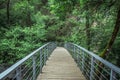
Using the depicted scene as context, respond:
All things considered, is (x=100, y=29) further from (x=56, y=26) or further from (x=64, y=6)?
(x=56, y=26)

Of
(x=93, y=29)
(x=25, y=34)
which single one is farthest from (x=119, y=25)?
(x=25, y=34)

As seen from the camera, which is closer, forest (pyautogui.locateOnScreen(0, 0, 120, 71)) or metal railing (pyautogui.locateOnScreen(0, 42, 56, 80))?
metal railing (pyautogui.locateOnScreen(0, 42, 56, 80))

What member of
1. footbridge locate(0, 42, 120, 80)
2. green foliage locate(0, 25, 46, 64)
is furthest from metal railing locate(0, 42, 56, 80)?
green foliage locate(0, 25, 46, 64)

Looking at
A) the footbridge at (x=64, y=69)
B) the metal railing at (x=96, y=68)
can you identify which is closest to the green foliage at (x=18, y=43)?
the footbridge at (x=64, y=69)

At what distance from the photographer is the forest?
6602mm

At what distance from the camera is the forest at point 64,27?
6602mm

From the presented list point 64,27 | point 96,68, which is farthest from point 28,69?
point 64,27

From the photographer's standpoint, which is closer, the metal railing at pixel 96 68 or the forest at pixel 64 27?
the metal railing at pixel 96 68

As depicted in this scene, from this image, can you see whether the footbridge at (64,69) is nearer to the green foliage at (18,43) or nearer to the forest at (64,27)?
the forest at (64,27)

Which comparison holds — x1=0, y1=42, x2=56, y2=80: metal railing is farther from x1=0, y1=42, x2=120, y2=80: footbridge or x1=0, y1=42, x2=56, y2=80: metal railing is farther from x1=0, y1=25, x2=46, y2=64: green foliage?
x1=0, y1=25, x2=46, y2=64: green foliage

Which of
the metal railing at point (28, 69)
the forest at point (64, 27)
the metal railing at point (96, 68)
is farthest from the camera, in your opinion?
the forest at point (64, 27)

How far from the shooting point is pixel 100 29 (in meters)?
11.6

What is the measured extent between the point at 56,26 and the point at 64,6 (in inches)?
992

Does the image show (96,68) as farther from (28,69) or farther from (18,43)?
(18,43)
